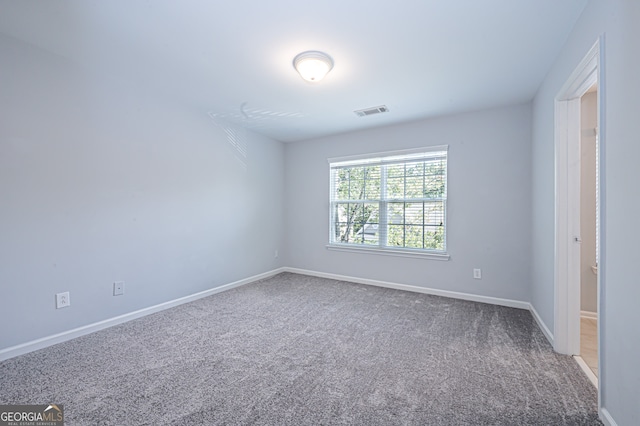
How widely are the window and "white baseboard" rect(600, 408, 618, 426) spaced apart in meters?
2.39

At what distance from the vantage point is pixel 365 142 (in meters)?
4.38

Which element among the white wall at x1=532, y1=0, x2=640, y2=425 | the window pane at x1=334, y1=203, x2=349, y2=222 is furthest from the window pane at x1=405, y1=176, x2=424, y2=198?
the white wall at x1=532, y1=0, x2=640, y2=425

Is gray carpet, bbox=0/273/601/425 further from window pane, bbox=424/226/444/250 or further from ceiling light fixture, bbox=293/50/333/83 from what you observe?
ceiling light fixture, bbox=293/50/333/83

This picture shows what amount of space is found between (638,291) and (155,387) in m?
2.65

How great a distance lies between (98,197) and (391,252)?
142 inches

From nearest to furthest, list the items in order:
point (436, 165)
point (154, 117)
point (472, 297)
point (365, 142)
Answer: point (154, 117), point (472, 297), point (436, 165), point (365, 142)

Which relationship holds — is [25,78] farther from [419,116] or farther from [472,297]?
[472,297]

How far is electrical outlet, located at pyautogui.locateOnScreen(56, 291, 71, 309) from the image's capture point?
242cm

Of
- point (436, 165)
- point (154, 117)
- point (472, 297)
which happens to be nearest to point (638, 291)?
point (472, 297)

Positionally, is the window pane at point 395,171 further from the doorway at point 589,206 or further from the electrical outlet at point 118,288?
the electrical outlet at point 118,288

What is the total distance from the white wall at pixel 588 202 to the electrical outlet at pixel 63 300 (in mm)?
5250

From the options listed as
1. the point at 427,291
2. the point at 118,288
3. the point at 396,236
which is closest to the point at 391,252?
the point at 396,236

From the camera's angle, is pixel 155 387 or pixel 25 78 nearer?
pixel 155 387

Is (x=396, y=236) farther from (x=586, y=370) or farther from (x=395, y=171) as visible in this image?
(x=586, y=370)
